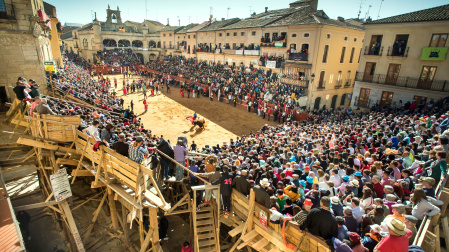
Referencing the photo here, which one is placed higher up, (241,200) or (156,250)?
(241,200)

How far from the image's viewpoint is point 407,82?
19.6 m

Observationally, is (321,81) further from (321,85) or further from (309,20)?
(309,20)

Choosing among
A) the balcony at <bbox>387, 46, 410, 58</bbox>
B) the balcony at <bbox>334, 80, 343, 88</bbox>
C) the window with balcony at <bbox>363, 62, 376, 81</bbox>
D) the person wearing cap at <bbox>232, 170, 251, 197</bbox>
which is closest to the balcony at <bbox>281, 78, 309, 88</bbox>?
the balcony at <bbox>334, 80, 343, 88</bbox>

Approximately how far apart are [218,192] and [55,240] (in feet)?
24.9

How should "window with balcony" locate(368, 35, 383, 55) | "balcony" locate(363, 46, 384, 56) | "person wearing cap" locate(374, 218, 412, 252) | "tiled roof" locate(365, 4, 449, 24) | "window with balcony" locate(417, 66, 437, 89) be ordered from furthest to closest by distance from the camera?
"window with balcony" locate(368, 35, 383, 55) → "balcony" locate(363, 46, 384, 56) → "window with balcony" locate(417, 66, 437, 89) → "tiled roof" locate(365, 4, 449, 24) → "person wearing cap" locate(374, 218, 412, 252)

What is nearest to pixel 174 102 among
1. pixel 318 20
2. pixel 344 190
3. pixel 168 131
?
pixel 168 131

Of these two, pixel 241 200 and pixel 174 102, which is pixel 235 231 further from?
pixel 174 102

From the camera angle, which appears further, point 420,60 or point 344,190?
point 420,60

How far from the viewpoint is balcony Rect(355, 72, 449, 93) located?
708 inches

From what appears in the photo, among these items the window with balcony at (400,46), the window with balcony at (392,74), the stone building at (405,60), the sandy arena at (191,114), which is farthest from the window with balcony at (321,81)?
the sandy arena at (191,114)

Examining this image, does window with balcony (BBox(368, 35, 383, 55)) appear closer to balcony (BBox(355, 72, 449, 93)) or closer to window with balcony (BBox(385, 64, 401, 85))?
window with balcony (BBox(385, 64, 401, 85))

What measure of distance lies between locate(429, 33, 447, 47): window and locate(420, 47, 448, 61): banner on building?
475mm

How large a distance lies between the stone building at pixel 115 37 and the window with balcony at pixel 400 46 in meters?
50.9

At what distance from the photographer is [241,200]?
6.20 metres
